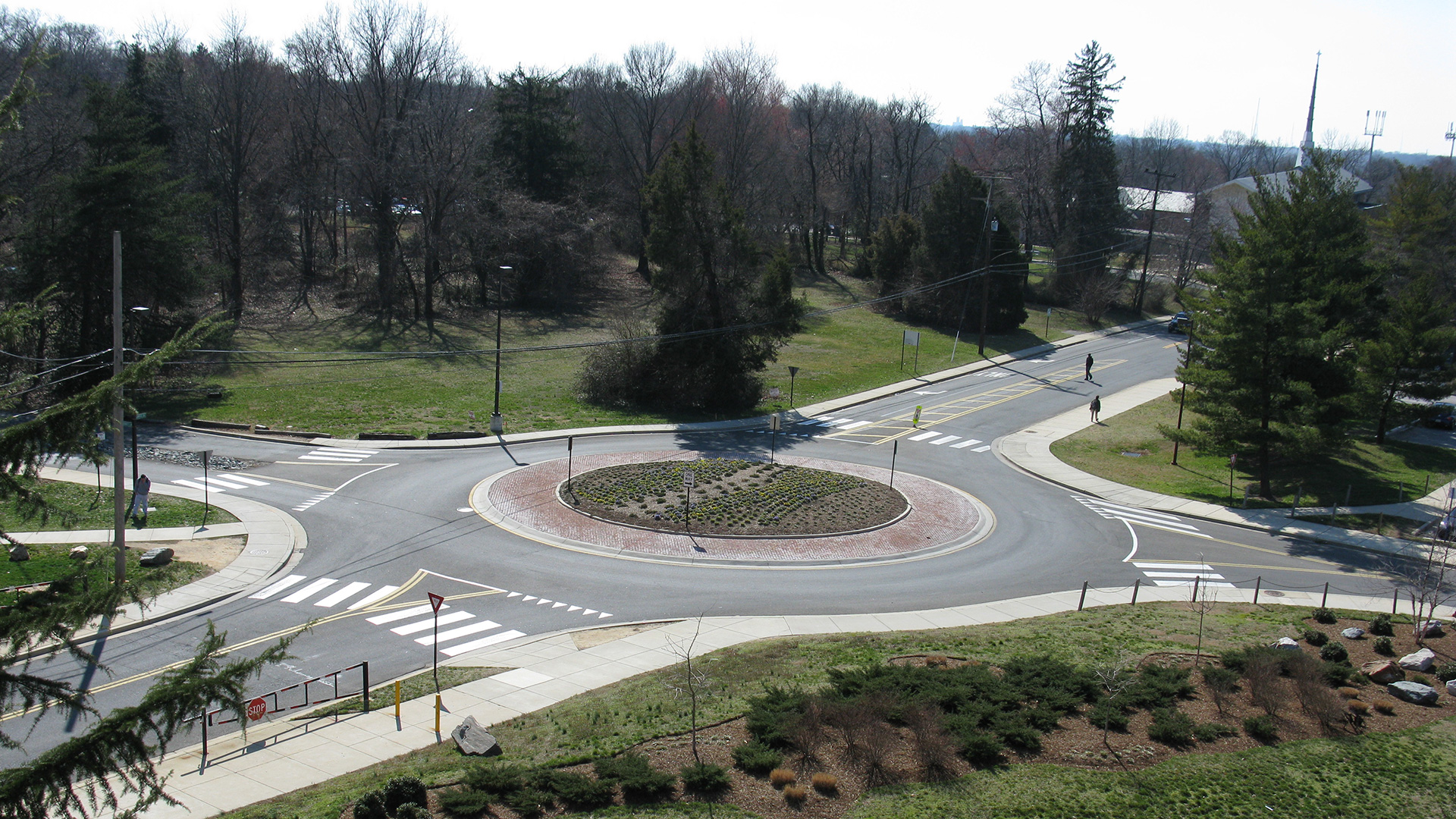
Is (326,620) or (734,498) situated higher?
(734,498)

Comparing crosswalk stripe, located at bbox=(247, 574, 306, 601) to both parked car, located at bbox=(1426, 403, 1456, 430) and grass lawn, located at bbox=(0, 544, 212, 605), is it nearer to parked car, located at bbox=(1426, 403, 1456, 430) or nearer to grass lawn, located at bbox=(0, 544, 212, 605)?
grass lawn, located at bbox=(0, 544, 212, 605)

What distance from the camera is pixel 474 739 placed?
47.4 ft

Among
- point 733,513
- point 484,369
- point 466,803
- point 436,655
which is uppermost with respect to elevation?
point 466,803

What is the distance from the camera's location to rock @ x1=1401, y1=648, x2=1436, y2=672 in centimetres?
1811

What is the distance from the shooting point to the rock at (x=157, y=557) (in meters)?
23.4

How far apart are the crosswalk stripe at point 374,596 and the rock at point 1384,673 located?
71.6 ft

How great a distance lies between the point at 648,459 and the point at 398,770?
22907 mm

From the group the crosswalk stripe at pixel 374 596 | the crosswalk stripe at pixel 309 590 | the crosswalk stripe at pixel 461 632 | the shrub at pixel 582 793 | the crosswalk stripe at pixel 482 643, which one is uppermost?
the shrub at pixel 582 793

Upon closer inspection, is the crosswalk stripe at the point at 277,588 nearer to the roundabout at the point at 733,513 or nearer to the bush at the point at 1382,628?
the roundabout at the point at 733,513

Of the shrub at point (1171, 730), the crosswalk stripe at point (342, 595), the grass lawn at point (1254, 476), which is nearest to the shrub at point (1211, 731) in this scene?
the shrub at point (1171, 730)

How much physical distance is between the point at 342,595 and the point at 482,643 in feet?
16.2

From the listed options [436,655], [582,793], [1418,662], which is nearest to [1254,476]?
[1418,662]

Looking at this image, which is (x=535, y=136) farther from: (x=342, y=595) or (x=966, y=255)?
(x=342, y=595)

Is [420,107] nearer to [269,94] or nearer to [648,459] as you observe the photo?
[269,94]
